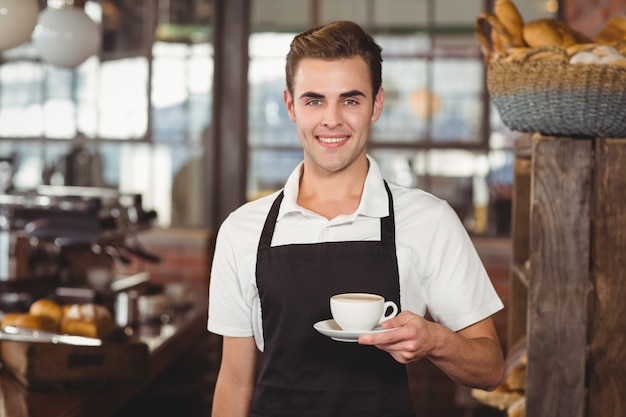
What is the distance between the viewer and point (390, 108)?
5230mm

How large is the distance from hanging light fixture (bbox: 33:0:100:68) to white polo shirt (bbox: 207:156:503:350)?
62.2 inches

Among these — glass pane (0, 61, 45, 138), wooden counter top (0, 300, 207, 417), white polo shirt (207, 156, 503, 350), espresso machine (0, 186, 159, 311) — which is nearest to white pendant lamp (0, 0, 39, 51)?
espresso machine (0, 186, 159, 311)

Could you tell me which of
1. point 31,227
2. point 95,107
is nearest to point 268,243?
point 31,227

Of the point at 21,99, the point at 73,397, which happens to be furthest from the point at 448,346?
the point at 21,99

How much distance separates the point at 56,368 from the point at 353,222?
101 centimetres

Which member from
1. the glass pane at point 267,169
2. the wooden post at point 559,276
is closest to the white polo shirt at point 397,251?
the wooden post at point 559,276

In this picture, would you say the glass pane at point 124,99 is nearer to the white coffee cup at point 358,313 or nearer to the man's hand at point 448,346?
the man's hand at point 448,346

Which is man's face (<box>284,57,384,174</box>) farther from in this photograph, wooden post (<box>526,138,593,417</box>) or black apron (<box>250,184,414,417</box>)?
wooden post (<box>526,138,593,417</box>)

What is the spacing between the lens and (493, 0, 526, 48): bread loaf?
2406mm

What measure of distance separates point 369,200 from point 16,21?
148 centimetres

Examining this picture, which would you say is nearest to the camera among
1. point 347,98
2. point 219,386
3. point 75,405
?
point 347,98

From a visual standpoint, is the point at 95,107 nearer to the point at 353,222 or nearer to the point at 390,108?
the point at 390,108

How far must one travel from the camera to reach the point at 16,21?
282 cm

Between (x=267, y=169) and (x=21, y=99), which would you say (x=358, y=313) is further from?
(x=21, y=99)
